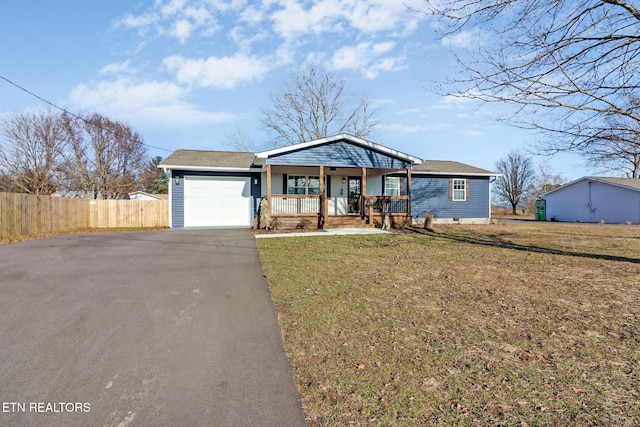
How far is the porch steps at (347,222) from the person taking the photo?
46.2 feet

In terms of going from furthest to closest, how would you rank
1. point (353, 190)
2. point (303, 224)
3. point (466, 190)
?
point (466, 190), point (353, 190), point (303, 224)

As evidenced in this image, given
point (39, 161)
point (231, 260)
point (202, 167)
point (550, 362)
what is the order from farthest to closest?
point (39, 161) → point (202, 167) → point (231, 260) → point (550, 362)

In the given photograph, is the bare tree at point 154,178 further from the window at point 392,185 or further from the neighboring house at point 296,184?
the window at point 392,185

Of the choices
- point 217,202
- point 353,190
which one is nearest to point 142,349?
point 217,202

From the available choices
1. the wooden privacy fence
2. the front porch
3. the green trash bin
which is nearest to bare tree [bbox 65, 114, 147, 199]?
the wooden privacy fence

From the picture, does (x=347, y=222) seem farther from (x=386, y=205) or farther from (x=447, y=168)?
(x=447, y=168)

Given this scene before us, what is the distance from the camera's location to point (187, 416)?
2.17 m

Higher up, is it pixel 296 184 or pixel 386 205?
pixel 296 184

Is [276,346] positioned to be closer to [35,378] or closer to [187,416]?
[187,416]

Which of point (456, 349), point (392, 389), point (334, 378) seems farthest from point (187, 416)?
point (456, 349)

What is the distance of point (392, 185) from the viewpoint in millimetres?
17672

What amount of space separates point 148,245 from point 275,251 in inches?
160

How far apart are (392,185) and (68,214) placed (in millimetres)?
16307
